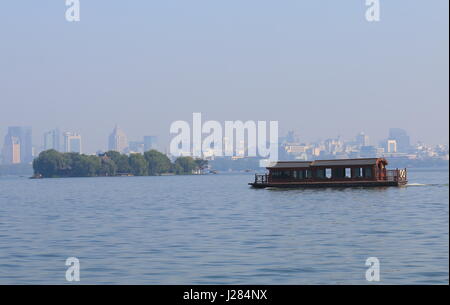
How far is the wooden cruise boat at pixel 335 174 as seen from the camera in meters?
82.6

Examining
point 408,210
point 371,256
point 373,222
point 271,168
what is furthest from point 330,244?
point 271,168

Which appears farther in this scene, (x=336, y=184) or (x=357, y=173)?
(x=357, y=173)

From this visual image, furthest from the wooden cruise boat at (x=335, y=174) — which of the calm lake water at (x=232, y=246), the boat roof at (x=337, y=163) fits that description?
the calm lake water at (x=232, y=246)

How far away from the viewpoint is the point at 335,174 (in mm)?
84188

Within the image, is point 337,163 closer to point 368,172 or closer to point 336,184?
point 336,184

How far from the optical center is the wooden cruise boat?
271 ft

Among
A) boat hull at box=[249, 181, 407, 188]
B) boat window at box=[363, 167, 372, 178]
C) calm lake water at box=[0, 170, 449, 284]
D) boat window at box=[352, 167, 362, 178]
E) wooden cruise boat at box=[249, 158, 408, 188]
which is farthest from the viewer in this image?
boat window at box=[352, 167, 362, 178]

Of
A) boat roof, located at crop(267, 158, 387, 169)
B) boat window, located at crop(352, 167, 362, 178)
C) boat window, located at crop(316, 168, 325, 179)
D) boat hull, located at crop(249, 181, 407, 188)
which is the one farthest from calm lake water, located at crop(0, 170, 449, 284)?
boat window, located at crop(316, 168, 325, 179)

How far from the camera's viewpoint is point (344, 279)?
2169 cm

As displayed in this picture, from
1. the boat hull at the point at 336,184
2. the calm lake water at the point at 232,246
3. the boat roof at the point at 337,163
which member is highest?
the boat roof at the point at 337,163

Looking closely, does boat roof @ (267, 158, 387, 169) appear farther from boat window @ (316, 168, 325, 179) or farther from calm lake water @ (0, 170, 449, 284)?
calm lake water @ (0, 170, 449, 284)

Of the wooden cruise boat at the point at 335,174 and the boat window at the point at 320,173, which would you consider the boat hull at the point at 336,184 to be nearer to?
the wooden cruise boat at the point at 335,174

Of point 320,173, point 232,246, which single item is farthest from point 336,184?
point 232,246
